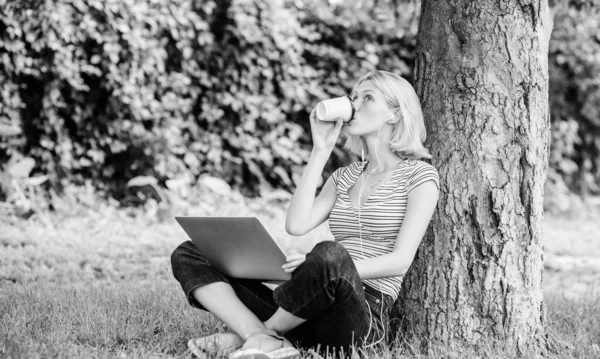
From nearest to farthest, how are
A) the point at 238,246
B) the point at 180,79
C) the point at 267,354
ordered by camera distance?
1. the point at 267,354
2. the point at 238,246
3. the point at 180,79

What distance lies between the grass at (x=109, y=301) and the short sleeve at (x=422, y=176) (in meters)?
0.65

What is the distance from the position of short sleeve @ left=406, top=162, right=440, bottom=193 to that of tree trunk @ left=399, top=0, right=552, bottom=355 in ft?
0.65

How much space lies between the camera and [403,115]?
9.55ft

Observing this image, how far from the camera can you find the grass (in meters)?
2.81

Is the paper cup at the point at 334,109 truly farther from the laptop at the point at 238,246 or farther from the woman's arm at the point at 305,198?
the laptop at the point at 238,246

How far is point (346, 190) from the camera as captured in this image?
304 cm

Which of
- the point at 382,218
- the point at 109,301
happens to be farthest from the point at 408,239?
the point at 109,301

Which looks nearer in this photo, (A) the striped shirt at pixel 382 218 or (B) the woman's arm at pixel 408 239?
(B) the woman's arm at pixel 408 239

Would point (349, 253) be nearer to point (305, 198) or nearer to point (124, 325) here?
point (305, 198)

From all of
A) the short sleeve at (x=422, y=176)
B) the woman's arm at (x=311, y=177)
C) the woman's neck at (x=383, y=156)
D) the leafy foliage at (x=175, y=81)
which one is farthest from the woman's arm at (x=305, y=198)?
the leafy foliage at (x=175, y=81)

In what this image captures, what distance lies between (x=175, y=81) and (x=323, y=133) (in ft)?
11.9

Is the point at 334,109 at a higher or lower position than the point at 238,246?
higher

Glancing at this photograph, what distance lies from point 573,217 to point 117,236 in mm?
5498

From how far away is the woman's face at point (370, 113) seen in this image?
9.68ft
